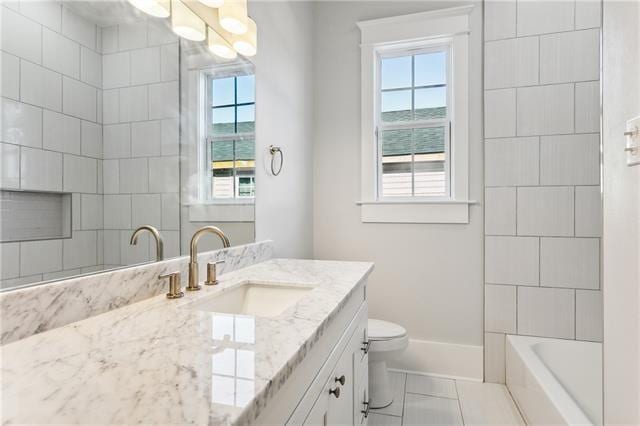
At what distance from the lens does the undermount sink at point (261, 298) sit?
1.28m

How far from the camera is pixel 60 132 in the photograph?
2.80ft

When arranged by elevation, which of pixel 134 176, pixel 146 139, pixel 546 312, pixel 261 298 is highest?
pixel 146 139

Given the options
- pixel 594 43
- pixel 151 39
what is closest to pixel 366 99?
pixel 594 43

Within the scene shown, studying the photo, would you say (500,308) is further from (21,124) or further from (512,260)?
(21,124)

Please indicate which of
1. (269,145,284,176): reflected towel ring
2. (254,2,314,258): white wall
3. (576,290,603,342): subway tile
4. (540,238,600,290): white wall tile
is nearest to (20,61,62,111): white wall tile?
(254,2,314,258): white wall

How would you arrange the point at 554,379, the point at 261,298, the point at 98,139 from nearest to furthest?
1. the point at 98,139
2. the point at 261,298
3. the point at 554,379

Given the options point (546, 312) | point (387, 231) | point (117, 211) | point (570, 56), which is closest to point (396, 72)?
point (570, 56)

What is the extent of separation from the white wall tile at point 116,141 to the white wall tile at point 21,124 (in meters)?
0.18

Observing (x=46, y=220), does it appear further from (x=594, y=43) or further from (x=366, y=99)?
(x=594, y=43)

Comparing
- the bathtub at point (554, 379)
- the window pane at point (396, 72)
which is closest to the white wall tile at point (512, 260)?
the bathtub at point (554, 379)

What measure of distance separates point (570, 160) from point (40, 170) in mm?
2671

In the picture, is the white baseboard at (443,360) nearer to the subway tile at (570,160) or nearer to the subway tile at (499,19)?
the subway tile at (570,160)

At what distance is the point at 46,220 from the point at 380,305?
2.20m

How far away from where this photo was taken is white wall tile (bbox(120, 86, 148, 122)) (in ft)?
3.37
